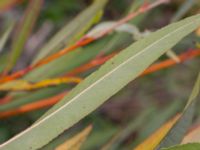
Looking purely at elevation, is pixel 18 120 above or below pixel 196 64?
above

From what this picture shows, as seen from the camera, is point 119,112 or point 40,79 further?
point 119,112

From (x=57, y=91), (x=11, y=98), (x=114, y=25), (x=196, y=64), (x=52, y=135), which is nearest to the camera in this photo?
(x=52, y=135)

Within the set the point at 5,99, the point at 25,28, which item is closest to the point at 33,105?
the point at 5,99

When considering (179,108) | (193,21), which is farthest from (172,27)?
(179,108)

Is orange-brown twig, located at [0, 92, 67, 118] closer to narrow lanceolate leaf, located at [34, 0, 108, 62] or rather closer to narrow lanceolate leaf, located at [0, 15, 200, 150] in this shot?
narrow lanceolate leaf, located at [34, 0, 108, 62]

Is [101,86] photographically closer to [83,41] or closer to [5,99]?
[83,41]

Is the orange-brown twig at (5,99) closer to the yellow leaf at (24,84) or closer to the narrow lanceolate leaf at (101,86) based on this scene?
the yellow leaf at (24,84)

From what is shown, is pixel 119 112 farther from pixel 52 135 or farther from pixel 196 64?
pixel 52 135
